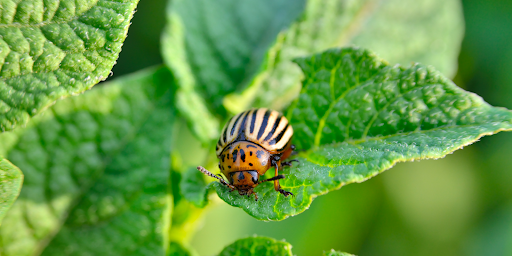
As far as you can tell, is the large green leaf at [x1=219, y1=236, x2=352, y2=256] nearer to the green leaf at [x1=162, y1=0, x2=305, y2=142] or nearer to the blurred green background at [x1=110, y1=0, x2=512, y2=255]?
the green leaf at [x1=162, y1=0, x2=305, y2=142]

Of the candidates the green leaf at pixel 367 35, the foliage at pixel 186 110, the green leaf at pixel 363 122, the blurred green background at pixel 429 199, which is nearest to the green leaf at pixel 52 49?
the foliage at pixel 186 110

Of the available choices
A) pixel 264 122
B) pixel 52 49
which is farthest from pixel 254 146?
pixel 52 49

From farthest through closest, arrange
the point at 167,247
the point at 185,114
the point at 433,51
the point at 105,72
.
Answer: the point at 433,51
the point at 185,114
the point at 167,247
the point at 105,72

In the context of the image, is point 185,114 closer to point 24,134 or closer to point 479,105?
point 24,134

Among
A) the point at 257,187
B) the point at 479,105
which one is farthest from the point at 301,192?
the point at 479,105

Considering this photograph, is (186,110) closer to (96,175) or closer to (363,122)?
(96,175)
